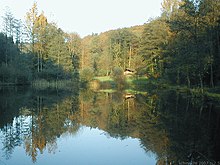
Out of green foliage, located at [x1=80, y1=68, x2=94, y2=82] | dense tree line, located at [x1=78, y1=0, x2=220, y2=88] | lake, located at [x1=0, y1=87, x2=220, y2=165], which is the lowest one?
lake, located at [x1=0, y1=87, x2=220, y2=165]

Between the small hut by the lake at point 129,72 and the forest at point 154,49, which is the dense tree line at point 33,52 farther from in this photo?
the small hut by the lake at point 129,72

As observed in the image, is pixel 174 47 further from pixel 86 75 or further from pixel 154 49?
pixel 86 75

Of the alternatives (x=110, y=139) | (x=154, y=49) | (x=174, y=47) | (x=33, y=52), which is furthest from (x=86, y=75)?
(x=110, y=139)

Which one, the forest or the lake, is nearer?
the lake

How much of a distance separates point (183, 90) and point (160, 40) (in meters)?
18.8

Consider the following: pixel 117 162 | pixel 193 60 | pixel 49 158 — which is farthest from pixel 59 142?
pixel 193 60

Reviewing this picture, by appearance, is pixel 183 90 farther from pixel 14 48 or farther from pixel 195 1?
pixel 14 48

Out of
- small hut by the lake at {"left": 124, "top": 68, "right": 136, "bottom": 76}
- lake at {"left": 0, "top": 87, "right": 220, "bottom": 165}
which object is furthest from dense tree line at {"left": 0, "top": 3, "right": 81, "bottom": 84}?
lake at {"left": 0, "top": 87, "right": 220, "bottom": 165}

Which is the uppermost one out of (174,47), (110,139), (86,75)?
(174,47)

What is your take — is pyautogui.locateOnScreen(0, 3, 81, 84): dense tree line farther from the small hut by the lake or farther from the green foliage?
the small hut by the lake

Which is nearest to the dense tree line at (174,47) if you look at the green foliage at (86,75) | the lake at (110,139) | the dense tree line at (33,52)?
the green foliage at (86,75)

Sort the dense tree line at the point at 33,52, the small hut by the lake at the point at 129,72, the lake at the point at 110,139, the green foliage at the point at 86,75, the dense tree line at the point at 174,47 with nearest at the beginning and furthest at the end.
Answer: the lake at the point at 110,139 < the dense tree line at the point at 174,47 < the dense tree line at the point at 33,52 < the green foliage at the point at 86,75 < the small hut by the lake at the point at 129,72

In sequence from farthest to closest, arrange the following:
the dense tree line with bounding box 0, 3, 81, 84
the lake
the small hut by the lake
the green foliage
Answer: the small hut by the lake
the green foliage
the dense tree line with bounding box 0, 3, 81, 84
the lake

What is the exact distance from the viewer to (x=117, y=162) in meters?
7.57
